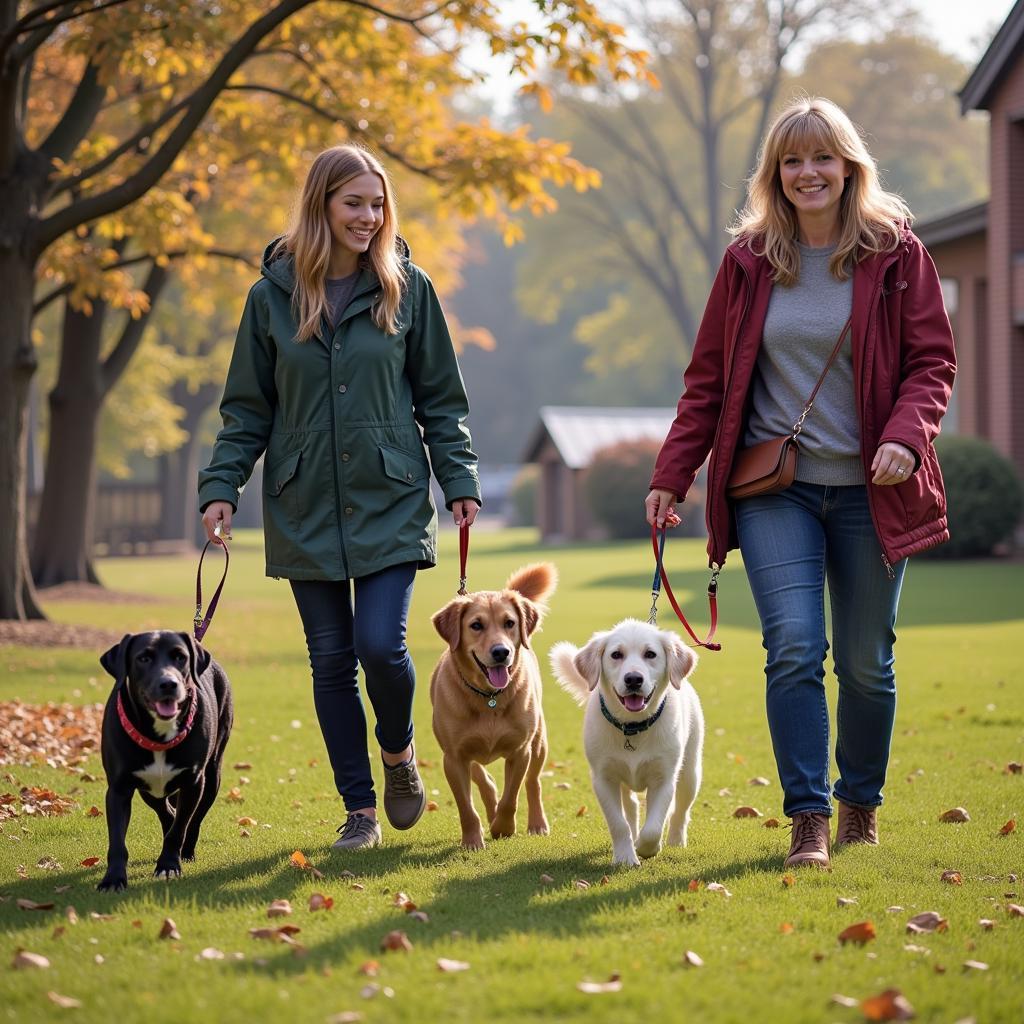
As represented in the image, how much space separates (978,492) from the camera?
22516 millimetres

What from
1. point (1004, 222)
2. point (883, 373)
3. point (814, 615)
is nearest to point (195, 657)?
point (814, 615)

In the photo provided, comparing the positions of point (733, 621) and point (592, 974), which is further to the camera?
point (733, 621)

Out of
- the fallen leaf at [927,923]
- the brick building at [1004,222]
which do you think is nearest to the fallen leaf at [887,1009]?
the fallen leaf at [927,923]

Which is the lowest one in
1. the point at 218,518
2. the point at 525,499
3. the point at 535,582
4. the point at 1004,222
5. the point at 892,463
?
the point at 535,582

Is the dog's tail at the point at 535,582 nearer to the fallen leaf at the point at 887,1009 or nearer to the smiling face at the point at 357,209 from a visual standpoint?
the smiling face at the point at 357,209

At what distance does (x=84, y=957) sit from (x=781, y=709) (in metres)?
2.51

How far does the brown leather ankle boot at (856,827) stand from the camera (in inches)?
222

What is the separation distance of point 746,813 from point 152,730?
286 cm

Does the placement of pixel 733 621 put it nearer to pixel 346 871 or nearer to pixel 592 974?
pixel 346 871

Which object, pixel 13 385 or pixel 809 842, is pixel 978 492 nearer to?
pixel 13 385

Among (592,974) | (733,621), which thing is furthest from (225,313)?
(592,974)

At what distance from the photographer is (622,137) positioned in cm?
4906

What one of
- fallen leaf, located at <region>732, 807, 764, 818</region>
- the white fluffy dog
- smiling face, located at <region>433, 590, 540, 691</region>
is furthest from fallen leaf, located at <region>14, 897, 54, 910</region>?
fallen leaf, located at <region>732, 807, 764, 818</region>

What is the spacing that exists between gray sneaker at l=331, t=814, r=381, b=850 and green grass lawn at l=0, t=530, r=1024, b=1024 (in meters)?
0.11
